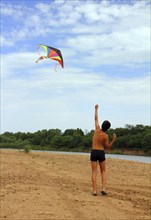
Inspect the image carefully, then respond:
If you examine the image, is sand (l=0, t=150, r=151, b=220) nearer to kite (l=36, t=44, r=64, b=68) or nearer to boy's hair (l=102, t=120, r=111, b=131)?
boy's hair (l=102, t=120, r=111, b=131)

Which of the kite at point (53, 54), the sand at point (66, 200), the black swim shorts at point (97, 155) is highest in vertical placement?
the kite at point (53, 54)

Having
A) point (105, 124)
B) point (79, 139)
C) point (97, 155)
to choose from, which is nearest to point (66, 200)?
point (97, 155)

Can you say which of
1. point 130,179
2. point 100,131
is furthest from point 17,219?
point 130,179

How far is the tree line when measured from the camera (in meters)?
53.0

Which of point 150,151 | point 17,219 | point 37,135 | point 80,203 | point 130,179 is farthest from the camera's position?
point 37,135

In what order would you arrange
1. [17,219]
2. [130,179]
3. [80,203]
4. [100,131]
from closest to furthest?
[17,219] < [80,203] < [100,131] < [130,179]

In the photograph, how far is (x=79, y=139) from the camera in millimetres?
60062

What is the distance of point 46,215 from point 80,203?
104cm

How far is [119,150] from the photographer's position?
182ft

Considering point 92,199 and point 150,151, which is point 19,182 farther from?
point 150,151

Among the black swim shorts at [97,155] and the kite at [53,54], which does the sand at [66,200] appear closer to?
the black swim shorts at [97,155]

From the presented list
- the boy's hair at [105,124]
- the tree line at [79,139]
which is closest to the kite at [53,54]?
the boy's hair at [105,124]

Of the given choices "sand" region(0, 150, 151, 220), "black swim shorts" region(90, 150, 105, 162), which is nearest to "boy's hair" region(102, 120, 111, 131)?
"black swim shorts" region(90, 150, 105, 162)

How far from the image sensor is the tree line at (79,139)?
174 ft
